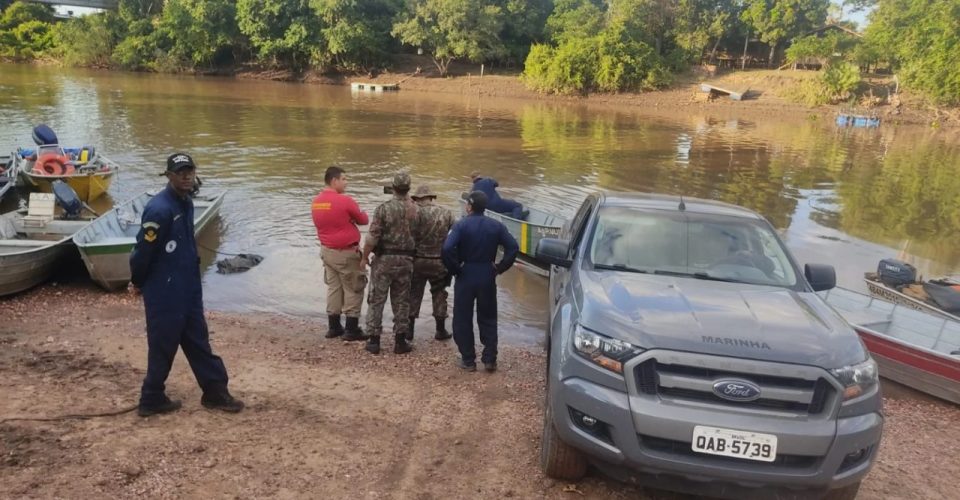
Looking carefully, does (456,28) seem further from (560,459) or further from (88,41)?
(560,459)

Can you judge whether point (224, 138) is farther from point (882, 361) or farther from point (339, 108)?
point (882, 361)

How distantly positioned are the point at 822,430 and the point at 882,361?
5238 mm

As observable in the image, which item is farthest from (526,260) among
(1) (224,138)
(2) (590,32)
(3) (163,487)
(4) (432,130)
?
(2) (590,32)

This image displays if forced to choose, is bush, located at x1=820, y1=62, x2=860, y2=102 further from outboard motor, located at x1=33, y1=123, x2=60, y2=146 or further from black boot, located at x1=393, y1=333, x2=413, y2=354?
black boot, located at x1=393, y1=333, x2=413, y2=354

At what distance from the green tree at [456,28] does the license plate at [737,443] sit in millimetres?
64332

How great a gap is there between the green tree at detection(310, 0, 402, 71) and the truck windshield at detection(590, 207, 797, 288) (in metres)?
66.3

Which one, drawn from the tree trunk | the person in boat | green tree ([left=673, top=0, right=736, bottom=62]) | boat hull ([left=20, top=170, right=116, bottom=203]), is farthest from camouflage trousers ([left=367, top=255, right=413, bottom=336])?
the tree trunk

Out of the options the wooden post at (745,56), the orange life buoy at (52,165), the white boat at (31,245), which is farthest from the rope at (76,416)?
the wooden post at (745,56)

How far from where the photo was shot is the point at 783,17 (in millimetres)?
62969

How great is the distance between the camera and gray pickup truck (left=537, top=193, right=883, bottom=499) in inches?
141

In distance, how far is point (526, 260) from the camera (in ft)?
38.9

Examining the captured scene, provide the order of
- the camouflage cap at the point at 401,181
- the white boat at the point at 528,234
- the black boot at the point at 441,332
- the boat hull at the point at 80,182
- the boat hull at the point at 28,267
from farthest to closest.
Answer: the boat hull at the point at 80,182
the white boat at the point at 528,234
the boat hull at the point at 28,267
the black boot at the point at 441,332
the camouflage cap at the point at 401,181

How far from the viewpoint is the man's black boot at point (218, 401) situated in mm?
5141

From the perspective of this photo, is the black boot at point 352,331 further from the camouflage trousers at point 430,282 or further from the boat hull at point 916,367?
the boat hull at point 916,367
